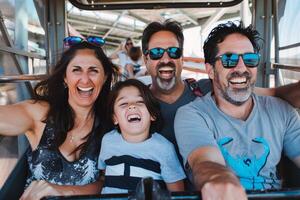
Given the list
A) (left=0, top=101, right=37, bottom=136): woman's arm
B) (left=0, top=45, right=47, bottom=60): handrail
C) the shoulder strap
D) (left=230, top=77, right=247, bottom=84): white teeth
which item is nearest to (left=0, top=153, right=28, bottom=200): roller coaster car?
(left=0, top=101, right=37, bottom=136): woman's arm

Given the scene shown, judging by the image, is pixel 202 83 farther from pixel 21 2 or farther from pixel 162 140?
pixel 21 2

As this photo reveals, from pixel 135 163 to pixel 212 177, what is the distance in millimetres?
630

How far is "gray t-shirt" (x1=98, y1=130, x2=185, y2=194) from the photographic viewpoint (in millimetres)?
1646

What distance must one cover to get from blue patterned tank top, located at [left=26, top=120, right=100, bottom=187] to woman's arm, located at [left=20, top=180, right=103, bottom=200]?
6cm

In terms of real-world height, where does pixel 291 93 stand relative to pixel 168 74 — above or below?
below

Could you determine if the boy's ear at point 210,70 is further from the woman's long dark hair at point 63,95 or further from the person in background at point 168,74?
the woman's long dark hair at point 63,95

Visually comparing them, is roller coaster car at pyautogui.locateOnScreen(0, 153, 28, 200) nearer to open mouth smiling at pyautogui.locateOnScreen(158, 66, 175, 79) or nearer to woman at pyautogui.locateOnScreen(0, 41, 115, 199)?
woman at pyautogui.locateOnScreen(0, 41, 115, 199)

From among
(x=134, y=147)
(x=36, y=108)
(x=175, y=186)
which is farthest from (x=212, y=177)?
(x=36, y=108)

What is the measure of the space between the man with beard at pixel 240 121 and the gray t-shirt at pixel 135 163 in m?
0.12

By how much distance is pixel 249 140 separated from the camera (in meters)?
1.67

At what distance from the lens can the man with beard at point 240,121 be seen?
163 cm

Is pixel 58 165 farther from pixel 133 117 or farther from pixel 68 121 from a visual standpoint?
pixel 133 117

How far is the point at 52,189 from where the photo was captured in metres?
1.54

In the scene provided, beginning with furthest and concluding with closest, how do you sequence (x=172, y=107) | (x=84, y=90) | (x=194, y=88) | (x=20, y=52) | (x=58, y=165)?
(x=20, y=52)
(x=194, y=88)
(x=172, y=107)
(x=84, y=90)
(x=58, y=165)
